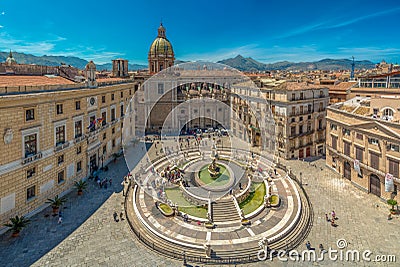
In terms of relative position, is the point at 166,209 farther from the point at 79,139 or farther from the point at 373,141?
the point at 373,141

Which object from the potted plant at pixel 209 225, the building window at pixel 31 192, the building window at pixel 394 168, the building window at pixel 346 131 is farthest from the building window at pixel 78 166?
the building window at pixel 394 168

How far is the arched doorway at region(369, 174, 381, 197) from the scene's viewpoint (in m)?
31.1

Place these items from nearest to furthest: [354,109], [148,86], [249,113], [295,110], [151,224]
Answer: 1. [151,224]
2. [354,109]
3. [295,110]
4. [249,113]
5. [148,86]

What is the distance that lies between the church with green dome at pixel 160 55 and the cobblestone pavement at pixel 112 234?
154 feet

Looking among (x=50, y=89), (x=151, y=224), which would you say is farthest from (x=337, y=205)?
(x=50, y=89)

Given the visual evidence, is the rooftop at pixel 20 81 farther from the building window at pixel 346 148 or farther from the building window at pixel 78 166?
the building window at pixel 346 148

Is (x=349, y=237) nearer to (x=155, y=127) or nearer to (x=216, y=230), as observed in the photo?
(x=216, y=230)

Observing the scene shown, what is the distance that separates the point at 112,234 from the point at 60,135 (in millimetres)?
13592

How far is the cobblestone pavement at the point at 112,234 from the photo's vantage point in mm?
20641

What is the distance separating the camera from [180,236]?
76.5 ft

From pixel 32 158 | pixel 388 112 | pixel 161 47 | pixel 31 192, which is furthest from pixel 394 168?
pixel 161 47

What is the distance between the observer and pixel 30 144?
2634 cm


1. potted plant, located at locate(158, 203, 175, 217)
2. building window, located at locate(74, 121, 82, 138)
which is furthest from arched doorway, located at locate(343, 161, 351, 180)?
building window, located at locate(74, 121, 82, 138)

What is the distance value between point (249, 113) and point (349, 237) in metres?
31.2
